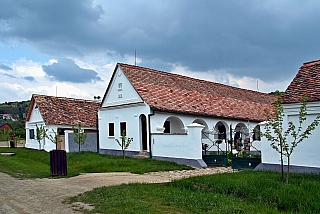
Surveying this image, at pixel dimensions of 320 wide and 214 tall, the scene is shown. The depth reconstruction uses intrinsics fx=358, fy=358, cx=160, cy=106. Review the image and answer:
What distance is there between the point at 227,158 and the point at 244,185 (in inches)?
333

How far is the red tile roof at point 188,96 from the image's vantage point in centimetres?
2189

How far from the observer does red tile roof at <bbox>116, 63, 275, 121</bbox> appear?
71.8 ft

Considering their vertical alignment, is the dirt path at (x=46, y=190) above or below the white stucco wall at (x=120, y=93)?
below

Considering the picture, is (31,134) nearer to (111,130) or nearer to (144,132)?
(111,130)

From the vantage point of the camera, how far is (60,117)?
3027cm

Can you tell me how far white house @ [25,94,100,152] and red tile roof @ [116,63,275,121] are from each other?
6.86 metres

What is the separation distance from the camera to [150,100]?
2114 cm

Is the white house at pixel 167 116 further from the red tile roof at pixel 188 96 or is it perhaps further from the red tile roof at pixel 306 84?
the red tile roof at pixel 306 84

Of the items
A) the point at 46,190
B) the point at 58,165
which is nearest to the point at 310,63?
the point at 58,165

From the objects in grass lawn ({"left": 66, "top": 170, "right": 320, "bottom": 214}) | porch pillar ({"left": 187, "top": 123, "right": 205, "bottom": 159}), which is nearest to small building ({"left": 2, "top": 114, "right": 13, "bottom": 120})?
porch pillar ({"left": 187, "top": 123, "right": 205, "bottom": 159})

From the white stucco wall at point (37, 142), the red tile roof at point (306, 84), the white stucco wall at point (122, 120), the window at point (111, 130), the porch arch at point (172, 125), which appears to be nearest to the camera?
the red tile roof at point (306, 84)

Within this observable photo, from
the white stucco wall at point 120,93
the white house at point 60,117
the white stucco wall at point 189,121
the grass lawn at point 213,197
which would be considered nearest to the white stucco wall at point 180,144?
the white stucco wall at point 189,121

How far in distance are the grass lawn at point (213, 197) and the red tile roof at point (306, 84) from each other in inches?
141

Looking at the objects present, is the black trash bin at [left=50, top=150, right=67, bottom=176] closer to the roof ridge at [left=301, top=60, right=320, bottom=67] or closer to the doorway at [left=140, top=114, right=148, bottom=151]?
the doorway at [left=140, top=114, right=148, bottom=151]
